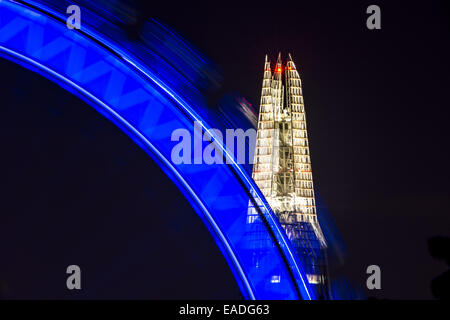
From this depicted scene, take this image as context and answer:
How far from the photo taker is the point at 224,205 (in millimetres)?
10836

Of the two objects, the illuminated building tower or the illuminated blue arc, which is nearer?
the illuminated blue arc

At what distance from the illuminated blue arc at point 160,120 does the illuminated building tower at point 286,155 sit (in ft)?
109

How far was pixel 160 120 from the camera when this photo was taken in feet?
35.9

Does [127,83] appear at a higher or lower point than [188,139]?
higher

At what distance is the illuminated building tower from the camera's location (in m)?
45.5

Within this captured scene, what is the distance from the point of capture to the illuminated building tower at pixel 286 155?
45.5 metres

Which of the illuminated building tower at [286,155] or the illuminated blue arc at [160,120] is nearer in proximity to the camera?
the illuminated blue arc at [160,120]

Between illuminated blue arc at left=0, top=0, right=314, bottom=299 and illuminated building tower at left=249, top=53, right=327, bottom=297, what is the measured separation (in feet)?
109

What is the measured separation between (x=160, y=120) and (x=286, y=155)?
39.6 m
